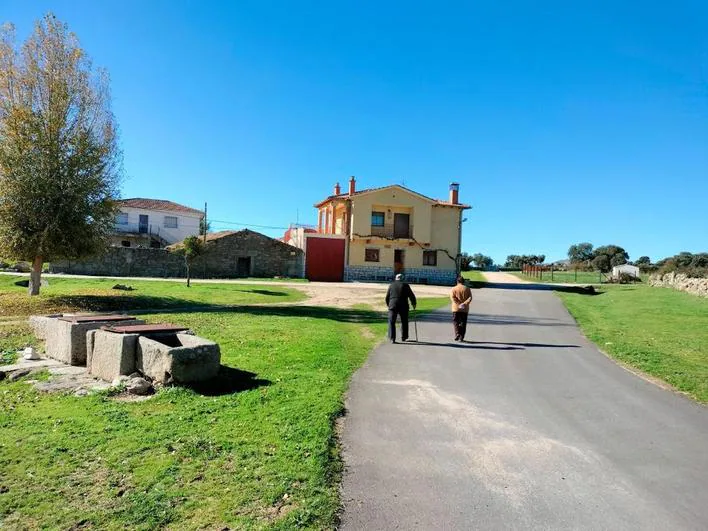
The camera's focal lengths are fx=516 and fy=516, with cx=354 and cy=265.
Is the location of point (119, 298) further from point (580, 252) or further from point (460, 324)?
point (580, 252)

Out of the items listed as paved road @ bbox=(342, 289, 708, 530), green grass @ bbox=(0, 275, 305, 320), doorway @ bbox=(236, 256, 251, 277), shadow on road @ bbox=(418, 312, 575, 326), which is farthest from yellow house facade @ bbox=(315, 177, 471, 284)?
paved road @ bbox=(342, 289, 708, 530)

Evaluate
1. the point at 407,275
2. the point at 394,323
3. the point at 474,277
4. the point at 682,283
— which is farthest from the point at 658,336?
the point at 474,277

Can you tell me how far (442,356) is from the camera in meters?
9.79

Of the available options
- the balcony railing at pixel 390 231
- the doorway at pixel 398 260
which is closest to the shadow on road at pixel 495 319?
the doorway at pixel 398 260

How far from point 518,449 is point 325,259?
35.0m

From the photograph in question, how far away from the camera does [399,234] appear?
40.9 metres

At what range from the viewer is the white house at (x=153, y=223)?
51688mm

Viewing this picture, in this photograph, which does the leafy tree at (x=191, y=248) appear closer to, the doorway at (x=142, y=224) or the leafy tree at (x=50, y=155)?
the leafy tree at (x=50, y=155)

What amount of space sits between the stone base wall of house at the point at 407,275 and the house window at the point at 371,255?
63 cm

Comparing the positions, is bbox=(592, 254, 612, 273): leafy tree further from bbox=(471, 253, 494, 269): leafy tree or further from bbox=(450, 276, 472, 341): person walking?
bbox=(450, 276, 472, 341): person walking

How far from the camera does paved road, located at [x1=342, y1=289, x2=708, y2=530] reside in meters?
3.70

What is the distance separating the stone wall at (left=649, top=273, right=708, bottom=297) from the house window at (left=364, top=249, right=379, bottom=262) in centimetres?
2136

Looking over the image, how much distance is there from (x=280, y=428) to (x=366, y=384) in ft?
7.80

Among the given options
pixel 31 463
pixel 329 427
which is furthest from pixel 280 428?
pixel 31 463
